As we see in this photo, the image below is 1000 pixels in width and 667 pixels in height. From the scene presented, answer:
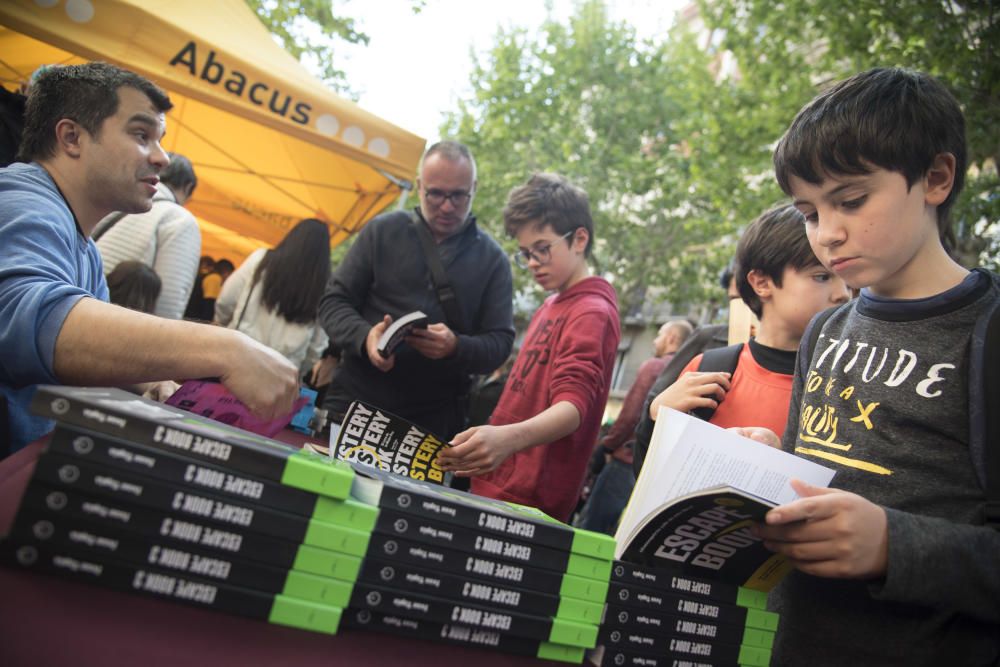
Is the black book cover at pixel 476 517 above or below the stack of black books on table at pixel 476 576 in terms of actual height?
above

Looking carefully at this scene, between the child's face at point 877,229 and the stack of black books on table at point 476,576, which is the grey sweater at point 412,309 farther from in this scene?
the stack of black books on table at point 476,576

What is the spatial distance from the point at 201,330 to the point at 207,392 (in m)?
0.24

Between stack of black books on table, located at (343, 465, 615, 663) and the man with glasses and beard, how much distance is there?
1805 mm

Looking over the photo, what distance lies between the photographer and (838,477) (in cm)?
129

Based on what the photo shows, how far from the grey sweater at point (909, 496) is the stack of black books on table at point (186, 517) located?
808 mm

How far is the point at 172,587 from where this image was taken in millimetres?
825

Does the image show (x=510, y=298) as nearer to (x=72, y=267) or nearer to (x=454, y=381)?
(x=454, y=381)

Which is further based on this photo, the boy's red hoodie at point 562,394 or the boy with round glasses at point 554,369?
the boy's red hoodie at point 562,394

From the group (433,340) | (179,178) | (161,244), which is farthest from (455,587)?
(179,178)

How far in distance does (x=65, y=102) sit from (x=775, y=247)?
2.07m

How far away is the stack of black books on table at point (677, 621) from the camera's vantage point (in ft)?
3.47

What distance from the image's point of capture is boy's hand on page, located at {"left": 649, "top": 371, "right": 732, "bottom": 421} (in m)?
1.80

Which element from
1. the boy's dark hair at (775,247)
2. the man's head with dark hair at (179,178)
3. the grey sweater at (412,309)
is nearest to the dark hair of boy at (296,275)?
the man's head with dark hair at (179,178)

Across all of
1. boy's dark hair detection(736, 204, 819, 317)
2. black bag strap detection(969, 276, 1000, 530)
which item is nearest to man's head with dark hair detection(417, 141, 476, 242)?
boy's dark hair detection(736, 204, 819, 317)
